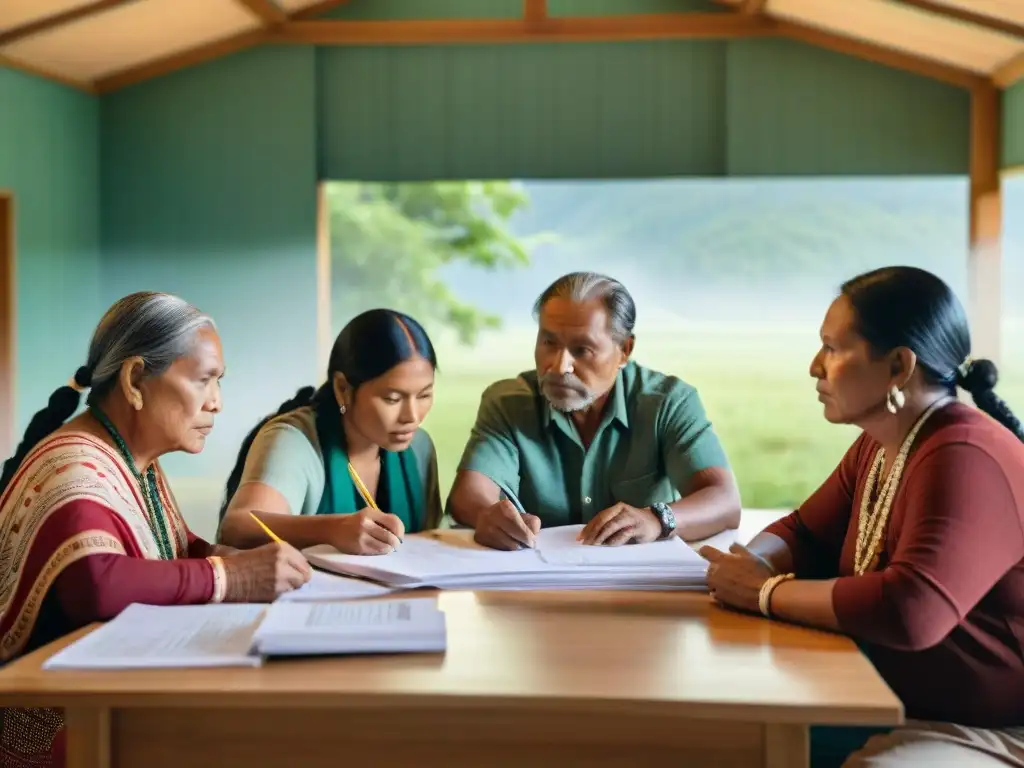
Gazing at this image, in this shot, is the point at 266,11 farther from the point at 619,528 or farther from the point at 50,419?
the point at 619,528

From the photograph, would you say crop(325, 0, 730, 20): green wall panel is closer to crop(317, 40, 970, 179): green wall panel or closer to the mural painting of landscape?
crop(317, 40, 970, 179): green wall panel

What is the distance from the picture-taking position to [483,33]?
7148 mm

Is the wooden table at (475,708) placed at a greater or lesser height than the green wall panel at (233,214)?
lesser

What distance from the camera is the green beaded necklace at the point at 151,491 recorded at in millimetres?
1935

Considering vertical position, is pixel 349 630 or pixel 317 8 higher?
pixel 317 8

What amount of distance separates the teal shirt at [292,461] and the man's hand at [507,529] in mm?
417

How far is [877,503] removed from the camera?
1.82 metres

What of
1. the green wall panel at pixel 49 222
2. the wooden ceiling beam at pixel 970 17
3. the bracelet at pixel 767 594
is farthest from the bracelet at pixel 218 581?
the wooden ceiling beam at pixel 970 17

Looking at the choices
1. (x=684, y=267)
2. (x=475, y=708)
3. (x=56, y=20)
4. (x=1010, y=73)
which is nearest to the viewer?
(x=475, y=708)

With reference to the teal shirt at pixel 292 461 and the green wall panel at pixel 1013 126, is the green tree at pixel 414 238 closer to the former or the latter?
the green wall panel at pixel 1013 126

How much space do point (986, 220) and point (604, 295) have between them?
498 centimetres

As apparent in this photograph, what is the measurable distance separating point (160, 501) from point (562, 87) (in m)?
5.62

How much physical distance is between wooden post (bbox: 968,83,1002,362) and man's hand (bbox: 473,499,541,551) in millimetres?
5529

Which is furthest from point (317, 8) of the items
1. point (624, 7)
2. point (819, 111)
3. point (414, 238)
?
point (414, 238)
